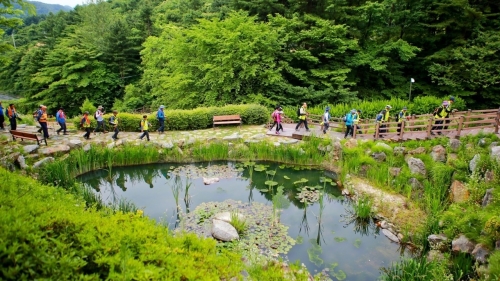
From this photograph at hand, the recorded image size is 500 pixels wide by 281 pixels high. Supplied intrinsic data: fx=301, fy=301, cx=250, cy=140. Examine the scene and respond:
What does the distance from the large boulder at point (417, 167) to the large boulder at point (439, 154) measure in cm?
78

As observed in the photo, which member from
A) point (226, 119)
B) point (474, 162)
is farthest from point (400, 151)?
point (226, 119)

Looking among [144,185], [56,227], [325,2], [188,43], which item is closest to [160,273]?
Result: [56,227]

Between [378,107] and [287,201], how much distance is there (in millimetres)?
11708

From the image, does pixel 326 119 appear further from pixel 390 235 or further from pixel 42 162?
pixel 42 162

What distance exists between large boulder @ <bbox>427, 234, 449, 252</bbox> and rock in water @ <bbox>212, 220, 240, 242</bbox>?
432cm

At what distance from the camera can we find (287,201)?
9.38 metres

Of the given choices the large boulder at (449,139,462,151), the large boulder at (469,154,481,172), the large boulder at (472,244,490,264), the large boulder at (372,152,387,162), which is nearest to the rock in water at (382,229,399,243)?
the large boulder at (472,244,490,264)

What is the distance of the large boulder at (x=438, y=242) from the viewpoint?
650cm

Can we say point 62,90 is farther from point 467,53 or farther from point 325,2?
point 467,53

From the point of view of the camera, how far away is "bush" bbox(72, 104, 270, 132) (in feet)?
45.3

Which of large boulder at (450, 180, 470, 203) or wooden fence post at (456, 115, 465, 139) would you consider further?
wooden fence post at (456, 115, 465, 139)

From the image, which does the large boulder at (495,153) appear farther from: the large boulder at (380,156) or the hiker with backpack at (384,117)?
the hiker with backpack at (384,117)

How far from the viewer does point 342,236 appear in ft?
25.4

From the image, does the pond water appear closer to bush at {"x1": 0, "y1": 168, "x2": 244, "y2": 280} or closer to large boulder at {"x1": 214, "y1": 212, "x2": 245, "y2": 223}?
large boulder at {"x1": 214, "y1": 212, "x2": 245, "y2": 223}
